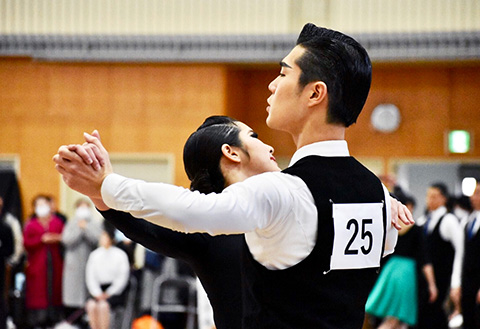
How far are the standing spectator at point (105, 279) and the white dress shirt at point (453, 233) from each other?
3448 millimetres

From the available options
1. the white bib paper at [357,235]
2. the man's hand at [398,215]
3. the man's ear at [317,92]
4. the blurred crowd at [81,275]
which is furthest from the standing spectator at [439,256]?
the man's ear at [317,92]

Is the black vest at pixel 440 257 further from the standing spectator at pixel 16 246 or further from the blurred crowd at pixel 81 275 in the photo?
the standing spectator at pixel 16 246

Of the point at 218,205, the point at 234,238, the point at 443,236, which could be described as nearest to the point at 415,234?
the point at 443,236

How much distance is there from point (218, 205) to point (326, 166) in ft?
1.20

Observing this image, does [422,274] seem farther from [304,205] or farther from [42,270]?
[304,205]

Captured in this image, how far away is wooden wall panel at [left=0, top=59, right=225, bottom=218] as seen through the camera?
1130cm

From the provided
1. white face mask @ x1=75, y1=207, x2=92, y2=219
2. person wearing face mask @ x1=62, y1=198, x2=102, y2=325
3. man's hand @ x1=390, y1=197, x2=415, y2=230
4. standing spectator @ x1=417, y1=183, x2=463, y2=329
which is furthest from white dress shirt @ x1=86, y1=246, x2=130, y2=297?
man's hand @ x1=390, y1=197, x2=415, y2=230

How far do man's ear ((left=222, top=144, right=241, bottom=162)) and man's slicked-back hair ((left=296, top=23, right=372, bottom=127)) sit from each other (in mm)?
397

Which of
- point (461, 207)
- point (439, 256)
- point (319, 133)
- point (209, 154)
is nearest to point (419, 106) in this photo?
point (461, 207)

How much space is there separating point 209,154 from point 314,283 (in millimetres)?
624

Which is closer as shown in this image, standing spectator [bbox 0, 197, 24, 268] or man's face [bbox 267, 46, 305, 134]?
man's face [bbox 267, 46, 305, 134]

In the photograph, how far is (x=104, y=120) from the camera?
11484 millimetres

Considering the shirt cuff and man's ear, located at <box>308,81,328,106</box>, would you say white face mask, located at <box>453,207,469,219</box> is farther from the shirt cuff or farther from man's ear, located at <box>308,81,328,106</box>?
the shirt cuff

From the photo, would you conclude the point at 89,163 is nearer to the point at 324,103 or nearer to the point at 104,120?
the point at 324,103
